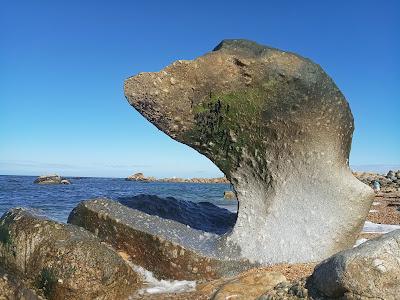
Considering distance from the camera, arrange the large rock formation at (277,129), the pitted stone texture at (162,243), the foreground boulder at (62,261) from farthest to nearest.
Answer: the large rock formation at (277,129) → the pitted stone texture at (162,243) → the foreground boulder at (62,261)

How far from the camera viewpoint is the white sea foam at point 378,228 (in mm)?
10320

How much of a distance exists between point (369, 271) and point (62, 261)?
3257mm

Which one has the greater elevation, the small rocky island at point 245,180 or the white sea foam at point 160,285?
the small rocky island at point 245,180

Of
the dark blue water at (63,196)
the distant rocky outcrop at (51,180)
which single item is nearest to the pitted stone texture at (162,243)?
the dark blue water at (63,196)

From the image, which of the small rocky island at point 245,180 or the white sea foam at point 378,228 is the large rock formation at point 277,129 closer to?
the small rocky island at point 245,180

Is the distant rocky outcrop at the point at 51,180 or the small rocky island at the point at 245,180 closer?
the small rocky island at the point at 245,180

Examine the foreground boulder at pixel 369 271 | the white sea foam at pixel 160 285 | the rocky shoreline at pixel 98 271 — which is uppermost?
the foreground boulder at pixel 369 271

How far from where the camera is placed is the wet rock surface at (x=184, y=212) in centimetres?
713

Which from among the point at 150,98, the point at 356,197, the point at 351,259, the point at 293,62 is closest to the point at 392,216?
the point at 356,197

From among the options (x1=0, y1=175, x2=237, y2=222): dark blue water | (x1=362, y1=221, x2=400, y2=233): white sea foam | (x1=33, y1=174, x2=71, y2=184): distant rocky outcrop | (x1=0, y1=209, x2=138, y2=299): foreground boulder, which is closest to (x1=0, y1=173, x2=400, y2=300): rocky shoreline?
(x1=0, y1=209, x2=138, y2=299): foreground boulder

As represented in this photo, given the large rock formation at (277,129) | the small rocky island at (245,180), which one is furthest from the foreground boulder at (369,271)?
the large rock formation at (277,129)

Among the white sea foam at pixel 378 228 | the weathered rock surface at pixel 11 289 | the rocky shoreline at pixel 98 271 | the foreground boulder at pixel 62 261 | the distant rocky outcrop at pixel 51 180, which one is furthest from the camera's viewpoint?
the distant rocky outcrop at pixel 51 180

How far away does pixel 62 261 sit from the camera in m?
5.13

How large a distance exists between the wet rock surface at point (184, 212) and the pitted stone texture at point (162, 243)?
0.49 meters
